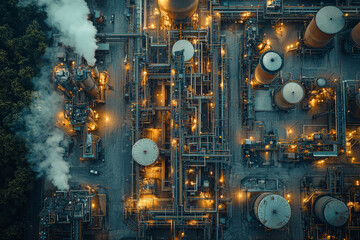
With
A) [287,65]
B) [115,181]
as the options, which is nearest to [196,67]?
[287,65]

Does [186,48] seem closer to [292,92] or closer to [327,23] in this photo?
[292,92]

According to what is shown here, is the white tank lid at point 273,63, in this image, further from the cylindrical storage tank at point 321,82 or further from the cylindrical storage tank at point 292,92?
the cylindrical storage tank at point 321,82

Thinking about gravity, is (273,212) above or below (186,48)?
below

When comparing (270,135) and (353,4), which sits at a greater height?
(353,4)

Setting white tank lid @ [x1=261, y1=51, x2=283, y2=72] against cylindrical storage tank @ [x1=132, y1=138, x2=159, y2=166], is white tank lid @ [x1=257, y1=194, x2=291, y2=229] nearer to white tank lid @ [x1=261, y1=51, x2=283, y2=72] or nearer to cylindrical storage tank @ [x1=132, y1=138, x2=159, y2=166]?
cylindrical storage tank @ [x1=132, y1=138, x2=159, y2=166]

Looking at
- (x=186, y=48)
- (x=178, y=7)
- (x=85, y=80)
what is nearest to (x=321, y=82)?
(x=186, y=48)

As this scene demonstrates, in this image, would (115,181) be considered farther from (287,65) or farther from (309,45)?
(309,45)

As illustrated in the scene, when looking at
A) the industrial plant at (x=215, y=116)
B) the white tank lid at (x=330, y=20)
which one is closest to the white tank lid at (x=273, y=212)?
the industrial plant at (x=215, y=116)
